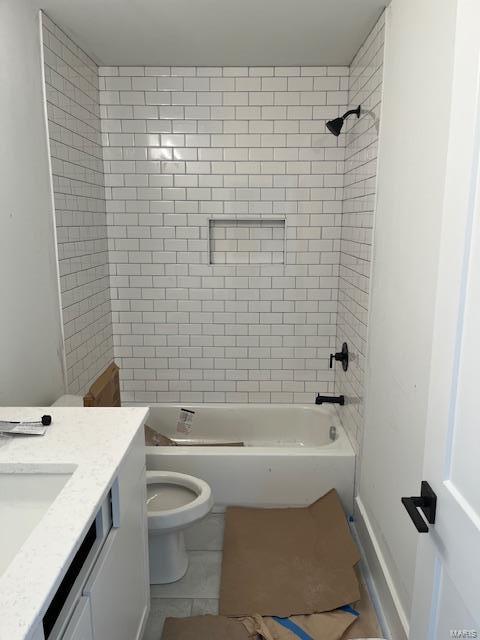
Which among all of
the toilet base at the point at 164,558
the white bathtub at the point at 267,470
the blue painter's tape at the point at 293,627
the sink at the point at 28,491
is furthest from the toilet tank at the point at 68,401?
the blue painter's tape at the point at 293,627

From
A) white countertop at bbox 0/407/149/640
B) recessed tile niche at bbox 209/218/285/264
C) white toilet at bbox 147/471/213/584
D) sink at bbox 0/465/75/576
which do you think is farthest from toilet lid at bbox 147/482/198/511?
recessed tile niche at bbox 209/218/285/264

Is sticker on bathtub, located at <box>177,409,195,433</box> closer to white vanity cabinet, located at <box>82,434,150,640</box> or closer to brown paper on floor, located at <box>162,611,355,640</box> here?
brown paper on floor, located at <box>162,611,355,640</box>

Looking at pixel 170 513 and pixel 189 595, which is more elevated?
pixel 170 513

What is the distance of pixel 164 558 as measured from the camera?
2.20 m

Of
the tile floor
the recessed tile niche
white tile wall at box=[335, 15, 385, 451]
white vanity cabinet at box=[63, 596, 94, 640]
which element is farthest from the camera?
the recessed tile niche

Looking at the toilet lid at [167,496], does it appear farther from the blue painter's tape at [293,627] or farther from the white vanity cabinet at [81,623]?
the white vanity cabinet at [81,623]

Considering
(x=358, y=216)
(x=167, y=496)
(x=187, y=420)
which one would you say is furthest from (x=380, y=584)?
(x=358, y=216)

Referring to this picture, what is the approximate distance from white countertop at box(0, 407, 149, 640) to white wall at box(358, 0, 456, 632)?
0.96 metres

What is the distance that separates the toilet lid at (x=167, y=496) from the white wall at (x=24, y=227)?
703 mm

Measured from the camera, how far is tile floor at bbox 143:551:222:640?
6.55 feet

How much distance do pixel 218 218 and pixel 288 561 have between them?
2.04 metres

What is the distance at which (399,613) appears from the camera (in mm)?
1732

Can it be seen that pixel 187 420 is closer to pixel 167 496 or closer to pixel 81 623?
pixel 167 496

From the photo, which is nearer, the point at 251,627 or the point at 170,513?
the point at 251,627
